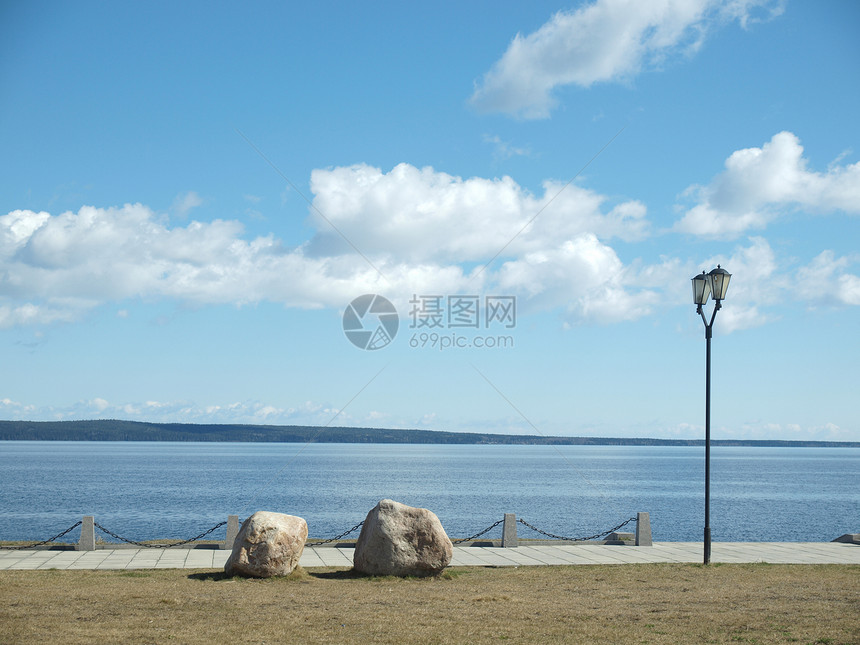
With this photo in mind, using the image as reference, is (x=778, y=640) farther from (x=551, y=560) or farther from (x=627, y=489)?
(x=627, y=489)

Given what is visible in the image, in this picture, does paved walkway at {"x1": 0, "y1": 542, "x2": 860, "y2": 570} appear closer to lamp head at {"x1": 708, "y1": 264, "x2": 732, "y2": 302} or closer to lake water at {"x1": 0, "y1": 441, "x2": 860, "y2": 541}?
lamp head at {"x1": 708, "y1": 264, "x2": 732, "y2": 302}

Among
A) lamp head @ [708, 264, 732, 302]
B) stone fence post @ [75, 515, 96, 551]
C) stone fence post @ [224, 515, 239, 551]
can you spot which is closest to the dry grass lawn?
stone fence post @ [224, 515, 239, 551]

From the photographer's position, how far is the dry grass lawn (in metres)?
10.0

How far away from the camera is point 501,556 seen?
18984mm

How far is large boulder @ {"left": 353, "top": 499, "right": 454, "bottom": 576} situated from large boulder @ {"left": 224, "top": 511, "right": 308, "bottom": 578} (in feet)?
4.76

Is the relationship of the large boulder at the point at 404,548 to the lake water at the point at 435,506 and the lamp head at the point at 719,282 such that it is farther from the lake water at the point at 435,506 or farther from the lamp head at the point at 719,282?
the lake water at the point at 435,506

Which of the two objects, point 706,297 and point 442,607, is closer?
point 442,607

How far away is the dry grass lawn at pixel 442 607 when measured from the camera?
10.0m

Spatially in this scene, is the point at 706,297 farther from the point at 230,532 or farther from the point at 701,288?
the point at 230,532

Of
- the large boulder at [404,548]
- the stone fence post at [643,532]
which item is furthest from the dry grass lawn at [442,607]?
the stone fence post at [643,532]

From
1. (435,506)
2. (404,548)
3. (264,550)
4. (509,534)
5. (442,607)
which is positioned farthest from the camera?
(435,506)

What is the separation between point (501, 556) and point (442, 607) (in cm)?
718

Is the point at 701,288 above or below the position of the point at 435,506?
above

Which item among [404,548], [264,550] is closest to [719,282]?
[404,548]
